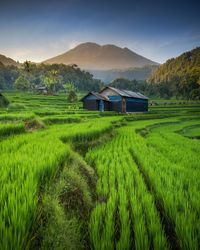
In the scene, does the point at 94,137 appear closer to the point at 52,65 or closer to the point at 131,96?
the point at 131,96

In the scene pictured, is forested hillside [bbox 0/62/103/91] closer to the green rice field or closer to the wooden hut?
the wooden hut

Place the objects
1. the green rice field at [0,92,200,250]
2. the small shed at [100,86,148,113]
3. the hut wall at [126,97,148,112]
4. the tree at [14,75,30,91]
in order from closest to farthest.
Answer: the green rice field at [0,92,200,250] → the small shed at [100,86,148,113] → the hut wall at [126,97,148,112] → the tree at [14,75,30,91]

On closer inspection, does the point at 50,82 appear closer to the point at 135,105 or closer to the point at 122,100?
the point at 135,105

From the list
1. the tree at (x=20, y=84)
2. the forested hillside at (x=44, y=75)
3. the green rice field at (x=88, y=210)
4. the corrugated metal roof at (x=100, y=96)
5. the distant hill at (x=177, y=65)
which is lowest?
the green rice field at (x=88, y=210)

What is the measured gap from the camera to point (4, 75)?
99688 mm

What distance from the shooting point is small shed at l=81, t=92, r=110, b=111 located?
33469 millimetres

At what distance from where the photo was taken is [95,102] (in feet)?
110

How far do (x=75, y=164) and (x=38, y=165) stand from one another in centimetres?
183

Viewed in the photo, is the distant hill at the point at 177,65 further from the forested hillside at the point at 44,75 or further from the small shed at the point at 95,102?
the small shed at the point at 95,102

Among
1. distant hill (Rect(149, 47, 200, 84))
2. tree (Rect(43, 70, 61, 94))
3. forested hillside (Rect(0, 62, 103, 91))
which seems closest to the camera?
tree (Rect(43, 70, 61, 94))

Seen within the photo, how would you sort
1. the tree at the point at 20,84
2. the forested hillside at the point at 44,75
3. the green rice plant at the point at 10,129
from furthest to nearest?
the forested hillside at the point at 44,75
the tree at the point at 20,84
the green rice plant at the point at 10,129

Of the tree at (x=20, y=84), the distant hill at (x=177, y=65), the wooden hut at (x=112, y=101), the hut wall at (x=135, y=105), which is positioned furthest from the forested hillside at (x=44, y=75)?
the wooden hut at (x=112, y=101)

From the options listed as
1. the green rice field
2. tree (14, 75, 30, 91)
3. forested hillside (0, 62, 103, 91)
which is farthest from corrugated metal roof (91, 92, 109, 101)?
forested hillside (0, 62, 103, 91)

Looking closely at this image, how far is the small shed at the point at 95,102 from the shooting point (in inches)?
1318
